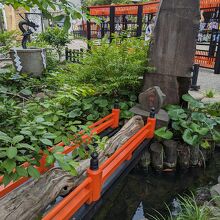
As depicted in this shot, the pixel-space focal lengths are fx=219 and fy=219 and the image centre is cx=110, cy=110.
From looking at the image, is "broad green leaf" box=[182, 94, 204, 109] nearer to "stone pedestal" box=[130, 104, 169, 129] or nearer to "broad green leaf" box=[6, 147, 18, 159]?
"stone pedestal" box=[130, 104, 169, 129]

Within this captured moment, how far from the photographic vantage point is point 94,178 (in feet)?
6.06

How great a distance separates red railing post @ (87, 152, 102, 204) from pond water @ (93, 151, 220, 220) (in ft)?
2.05

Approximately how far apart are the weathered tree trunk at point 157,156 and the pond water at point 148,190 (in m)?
0.12

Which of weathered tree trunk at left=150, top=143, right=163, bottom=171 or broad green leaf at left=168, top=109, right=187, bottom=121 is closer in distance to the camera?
weathered tree trunk at left=150, top=143, right=163, bottom=171

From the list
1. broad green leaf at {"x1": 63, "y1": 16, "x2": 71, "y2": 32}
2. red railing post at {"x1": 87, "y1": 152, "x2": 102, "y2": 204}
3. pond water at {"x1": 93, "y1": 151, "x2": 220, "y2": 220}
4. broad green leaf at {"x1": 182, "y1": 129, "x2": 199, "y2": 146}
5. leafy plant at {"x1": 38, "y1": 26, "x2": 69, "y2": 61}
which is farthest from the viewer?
leafy plant at {"x1": 38, "y1": 26, "x2": 69, "y2": 61}

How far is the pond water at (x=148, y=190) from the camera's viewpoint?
271cm

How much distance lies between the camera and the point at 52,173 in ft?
6.62

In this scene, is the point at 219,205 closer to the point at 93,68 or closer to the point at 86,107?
the point at 86,107

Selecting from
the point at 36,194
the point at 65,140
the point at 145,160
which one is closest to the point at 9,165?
the point at 65,140

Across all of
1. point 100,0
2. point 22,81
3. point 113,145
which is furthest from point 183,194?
point 100,0

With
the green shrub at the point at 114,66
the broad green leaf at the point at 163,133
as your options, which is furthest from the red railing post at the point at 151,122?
the green shrub at the point at 114,66

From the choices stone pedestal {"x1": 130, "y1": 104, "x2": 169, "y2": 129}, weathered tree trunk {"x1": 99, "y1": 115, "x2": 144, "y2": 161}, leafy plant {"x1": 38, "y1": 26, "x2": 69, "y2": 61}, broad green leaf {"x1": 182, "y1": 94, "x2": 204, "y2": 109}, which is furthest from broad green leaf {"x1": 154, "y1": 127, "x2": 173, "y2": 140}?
leafy plant {"x1": 38, "y1": 26, "x2": 69, "y2": 61}

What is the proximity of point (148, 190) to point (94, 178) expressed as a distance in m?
1.48

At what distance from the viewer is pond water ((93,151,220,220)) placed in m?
2.71
